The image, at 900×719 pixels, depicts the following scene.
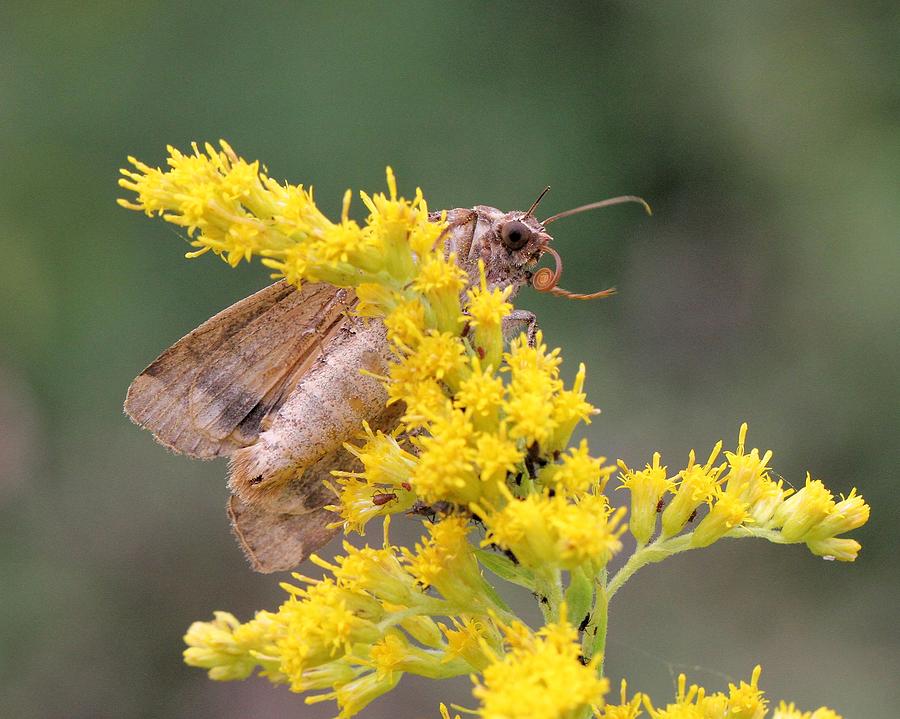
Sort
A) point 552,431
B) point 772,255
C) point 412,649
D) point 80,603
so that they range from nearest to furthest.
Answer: point 552,431 < point 412,649 < point 80,603 < point 772,255

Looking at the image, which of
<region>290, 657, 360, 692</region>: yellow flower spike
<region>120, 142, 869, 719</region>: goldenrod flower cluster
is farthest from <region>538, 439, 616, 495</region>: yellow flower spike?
<region>290, 657, 360, 692</region>: yellow flower spike

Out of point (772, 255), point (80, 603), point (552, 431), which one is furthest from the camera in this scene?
point (772, 255)

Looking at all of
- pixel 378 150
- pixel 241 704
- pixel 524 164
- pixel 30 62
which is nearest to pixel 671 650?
pixel 241 704

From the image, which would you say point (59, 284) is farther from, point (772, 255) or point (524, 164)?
point (772, 255)

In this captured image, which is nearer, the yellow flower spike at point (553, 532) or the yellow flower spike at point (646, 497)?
Answer: the yellow flower spike at point (553, 532)

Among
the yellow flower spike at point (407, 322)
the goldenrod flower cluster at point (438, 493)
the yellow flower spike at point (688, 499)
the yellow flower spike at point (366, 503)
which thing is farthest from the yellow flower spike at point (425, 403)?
the yellow flower spike at point (688, 499)

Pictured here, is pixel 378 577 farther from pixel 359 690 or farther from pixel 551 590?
pixel 551 590

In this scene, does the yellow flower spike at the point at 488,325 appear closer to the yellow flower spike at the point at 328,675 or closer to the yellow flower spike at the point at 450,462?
the yellow flower spike at the point at 450,462
